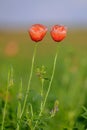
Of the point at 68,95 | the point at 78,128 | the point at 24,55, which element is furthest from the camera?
the point at 24,55

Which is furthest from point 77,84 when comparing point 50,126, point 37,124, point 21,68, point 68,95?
point 21,68

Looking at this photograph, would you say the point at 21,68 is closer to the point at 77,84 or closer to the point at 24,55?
the point at 24,55

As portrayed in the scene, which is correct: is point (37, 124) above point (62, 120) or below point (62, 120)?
above

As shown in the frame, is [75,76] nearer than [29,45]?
Yes

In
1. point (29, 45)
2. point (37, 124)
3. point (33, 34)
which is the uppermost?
point (33, 34)
